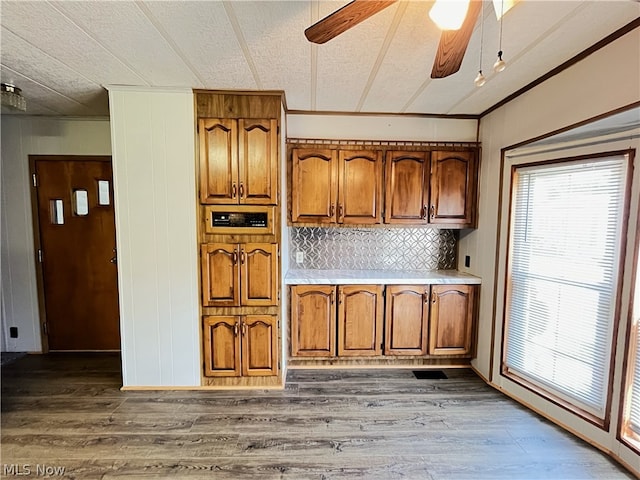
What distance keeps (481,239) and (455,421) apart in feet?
5.43

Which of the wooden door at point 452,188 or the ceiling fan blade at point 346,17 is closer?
the ceiling fan blade at point 346,17

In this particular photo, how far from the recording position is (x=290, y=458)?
1836mm

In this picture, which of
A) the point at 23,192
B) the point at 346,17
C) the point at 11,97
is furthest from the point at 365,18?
the point at 23,192

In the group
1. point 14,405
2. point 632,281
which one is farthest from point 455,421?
point 14,405

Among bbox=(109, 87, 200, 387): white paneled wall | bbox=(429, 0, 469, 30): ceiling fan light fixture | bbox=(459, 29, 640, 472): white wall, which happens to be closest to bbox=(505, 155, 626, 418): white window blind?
bbox=(459, 29, 640, 472): white wall

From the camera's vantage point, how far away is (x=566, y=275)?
215 centimetres

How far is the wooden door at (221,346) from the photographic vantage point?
2.55 m

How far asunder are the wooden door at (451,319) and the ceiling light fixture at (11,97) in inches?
150

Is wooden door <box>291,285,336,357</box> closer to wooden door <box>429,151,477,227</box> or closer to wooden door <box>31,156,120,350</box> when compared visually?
wooden door <box>429,151,477,227</box>

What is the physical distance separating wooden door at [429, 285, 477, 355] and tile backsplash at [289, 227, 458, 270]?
0.50 metres

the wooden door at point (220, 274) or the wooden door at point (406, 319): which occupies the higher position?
the wooden door at point (220, 274)

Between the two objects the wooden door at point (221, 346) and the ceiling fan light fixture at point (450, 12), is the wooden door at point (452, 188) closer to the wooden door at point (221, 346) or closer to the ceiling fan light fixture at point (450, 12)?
the ceiling fan light fixture at point (450, 12)

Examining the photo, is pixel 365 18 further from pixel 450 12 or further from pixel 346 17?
pixel 450 12

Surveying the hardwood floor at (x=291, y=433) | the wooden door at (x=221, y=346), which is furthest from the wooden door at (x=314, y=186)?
the hardwood floor at (x=291, y=433)
